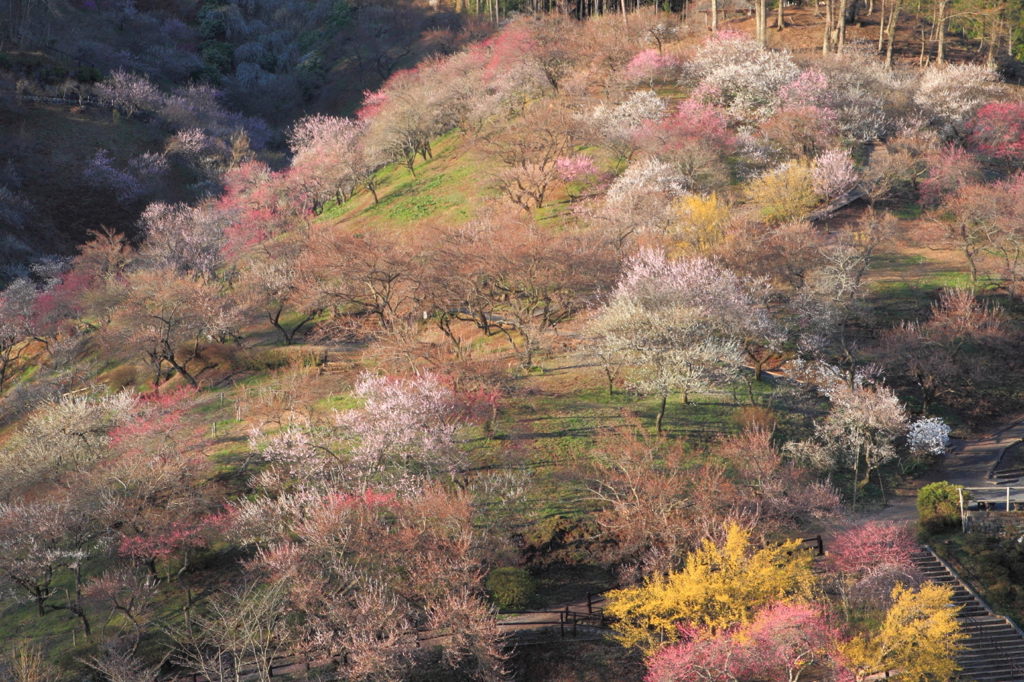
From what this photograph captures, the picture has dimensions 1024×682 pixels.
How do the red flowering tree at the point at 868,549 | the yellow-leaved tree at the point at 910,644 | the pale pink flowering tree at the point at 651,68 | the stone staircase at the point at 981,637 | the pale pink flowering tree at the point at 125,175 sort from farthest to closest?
the pale pink flowering tree at the point at 125,175, the pale pink flowering tree at the point at 651,68, the red flowering tree at the point at 868,549, the stone staircase at the point at 981,637, the yellow-leaved tree at the point at 910,644

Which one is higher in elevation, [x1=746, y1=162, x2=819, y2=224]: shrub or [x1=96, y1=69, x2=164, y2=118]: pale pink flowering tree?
[x1=96, y1=69, x2=164, y2=118]: pale pink flowering tree

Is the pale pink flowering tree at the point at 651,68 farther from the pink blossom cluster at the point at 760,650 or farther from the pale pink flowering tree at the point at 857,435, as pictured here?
the pink blossom cluster at the point at 760,650

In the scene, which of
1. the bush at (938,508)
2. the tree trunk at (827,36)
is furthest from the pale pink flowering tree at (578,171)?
the bush at (938,508)

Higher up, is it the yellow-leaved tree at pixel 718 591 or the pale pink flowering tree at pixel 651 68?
the pale pink flowering tree at pixel 651 68

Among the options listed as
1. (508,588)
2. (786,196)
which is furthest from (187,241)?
(508,588)

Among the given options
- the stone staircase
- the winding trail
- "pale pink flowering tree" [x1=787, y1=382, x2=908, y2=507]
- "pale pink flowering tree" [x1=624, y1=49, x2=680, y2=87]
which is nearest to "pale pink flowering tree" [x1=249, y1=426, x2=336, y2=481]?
"pale pink flowering tree" [x1=787, y1=382, x2=908, y2=507]

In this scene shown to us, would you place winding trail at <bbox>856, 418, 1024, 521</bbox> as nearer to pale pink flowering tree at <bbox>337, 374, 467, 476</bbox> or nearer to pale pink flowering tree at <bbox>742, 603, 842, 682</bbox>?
pale pink flowering tree at <bbox>742, 603, 842, 682</bbox>
